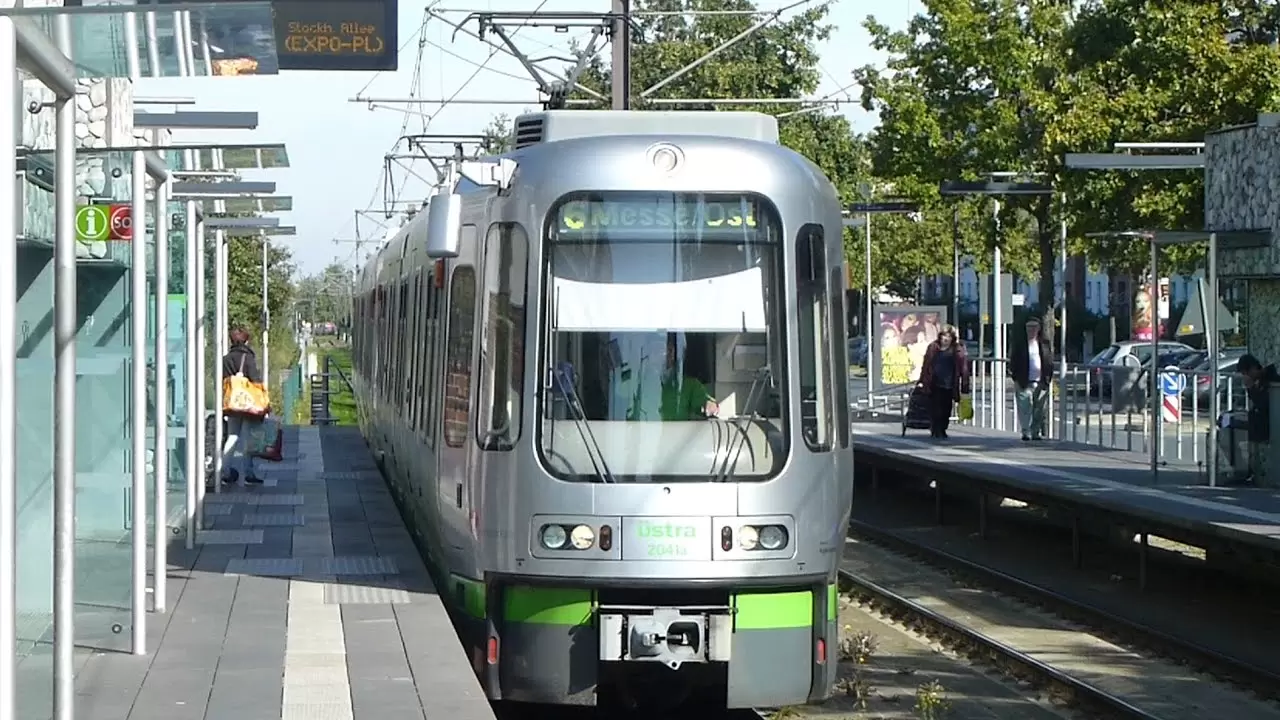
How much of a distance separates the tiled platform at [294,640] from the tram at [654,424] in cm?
67

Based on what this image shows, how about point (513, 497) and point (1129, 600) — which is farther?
point (1129, 600)

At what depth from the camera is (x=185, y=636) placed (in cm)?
1091

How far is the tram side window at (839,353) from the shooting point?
1060 cm

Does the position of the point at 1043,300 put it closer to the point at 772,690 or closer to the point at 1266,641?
the point at 1266,641

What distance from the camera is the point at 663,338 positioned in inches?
407

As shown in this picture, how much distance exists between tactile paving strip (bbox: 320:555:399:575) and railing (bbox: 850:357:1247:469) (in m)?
8.84

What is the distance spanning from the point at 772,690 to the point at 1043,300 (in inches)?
895

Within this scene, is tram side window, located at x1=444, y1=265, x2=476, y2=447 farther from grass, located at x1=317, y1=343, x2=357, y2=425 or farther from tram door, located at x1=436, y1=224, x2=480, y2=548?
grass, located at x1=317, y1=343, x2=357, y2=425

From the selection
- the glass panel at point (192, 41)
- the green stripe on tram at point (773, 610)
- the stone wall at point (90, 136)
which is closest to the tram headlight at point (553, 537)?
the green stripe on tram at point (773, 610)

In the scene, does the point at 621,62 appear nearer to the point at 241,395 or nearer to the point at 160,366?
the point at 241,395

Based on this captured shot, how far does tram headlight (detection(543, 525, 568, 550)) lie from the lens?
→ 10.1m

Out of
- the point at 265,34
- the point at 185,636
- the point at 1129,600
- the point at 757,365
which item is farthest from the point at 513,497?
the point at 1129,600

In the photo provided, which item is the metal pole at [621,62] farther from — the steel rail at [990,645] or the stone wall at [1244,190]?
the steel rail at [990,645]

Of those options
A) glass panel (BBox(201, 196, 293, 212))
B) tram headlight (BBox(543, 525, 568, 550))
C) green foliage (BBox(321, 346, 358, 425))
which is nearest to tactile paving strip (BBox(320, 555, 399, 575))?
glass panel (BBox(201, 196, 293, 212))
